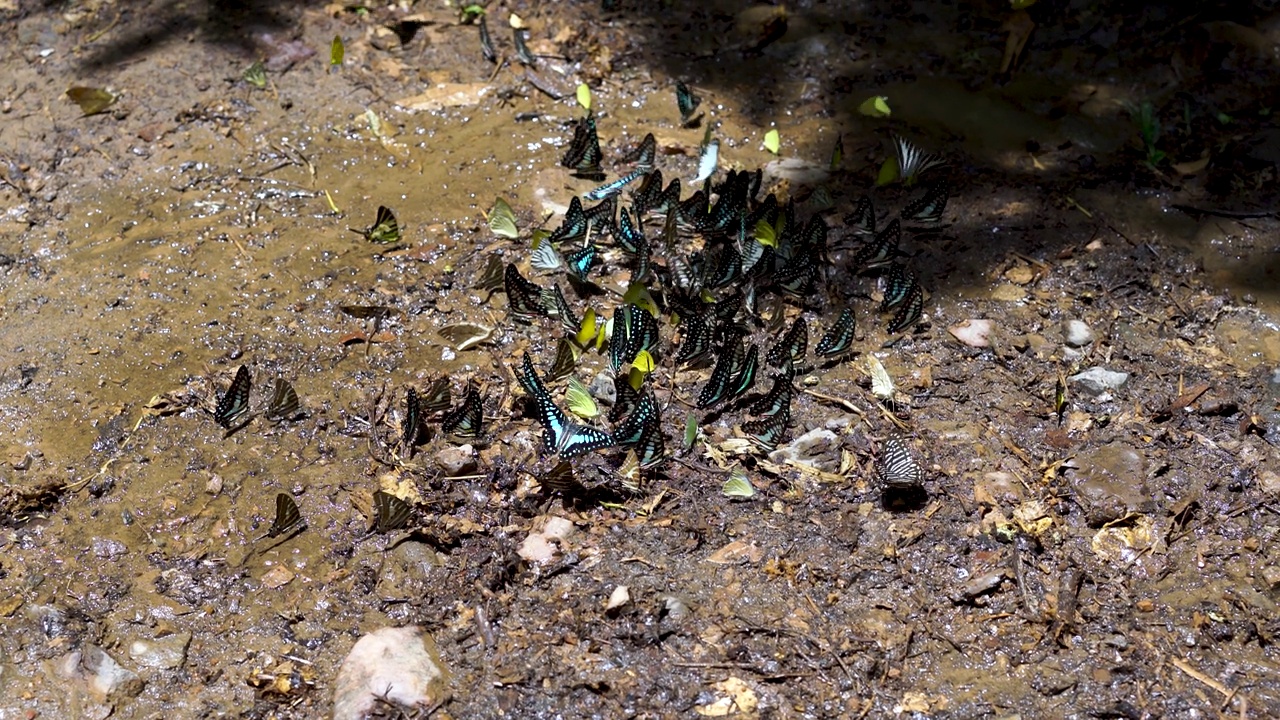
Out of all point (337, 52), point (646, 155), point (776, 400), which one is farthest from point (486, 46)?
point (776, 400)

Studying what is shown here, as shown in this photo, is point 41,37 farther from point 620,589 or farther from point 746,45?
point 620,589

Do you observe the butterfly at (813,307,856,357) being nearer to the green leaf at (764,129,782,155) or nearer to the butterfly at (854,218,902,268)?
the butterfly at (854,218,902,268)

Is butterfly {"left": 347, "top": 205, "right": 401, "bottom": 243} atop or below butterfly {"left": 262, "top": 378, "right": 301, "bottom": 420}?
atop

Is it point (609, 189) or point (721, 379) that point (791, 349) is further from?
point (609, 189)

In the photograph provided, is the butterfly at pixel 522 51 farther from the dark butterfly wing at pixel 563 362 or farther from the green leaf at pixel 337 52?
the dark butterfly wing at pixel 563 362

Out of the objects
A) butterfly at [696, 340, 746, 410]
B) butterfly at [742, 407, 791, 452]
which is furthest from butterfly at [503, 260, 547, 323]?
butterfly at [742, 407, 791, 452]

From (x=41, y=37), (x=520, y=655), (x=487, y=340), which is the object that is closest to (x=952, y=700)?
(x=520, y=655)
